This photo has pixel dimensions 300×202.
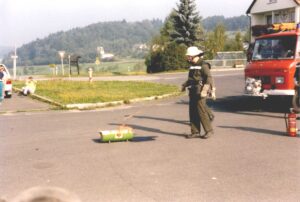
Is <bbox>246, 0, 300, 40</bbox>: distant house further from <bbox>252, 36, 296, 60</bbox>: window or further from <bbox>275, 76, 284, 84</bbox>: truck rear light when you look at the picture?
<bbox>275, 76, 284, 84</bbox>: truck rear light

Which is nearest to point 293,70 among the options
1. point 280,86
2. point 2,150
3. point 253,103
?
point 280,86

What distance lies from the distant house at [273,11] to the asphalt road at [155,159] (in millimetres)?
37836

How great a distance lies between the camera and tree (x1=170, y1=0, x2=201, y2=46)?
1976 inches

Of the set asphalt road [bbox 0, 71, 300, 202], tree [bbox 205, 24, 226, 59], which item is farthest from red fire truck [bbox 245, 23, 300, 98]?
tree [bbox 205, 24, 226, 59]

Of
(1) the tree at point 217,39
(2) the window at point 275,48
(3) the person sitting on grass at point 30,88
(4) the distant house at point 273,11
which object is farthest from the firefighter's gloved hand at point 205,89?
(1) the tree at point 217,39

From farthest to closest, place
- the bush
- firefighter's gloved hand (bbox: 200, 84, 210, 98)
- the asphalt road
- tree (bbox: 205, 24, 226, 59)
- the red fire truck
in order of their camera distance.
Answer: tree (bbox: 205, 24, 226, 59) < the bush < the red fire truck < firefighter's gloved hand (bbox: 200, 84, 210, 98) < the asphalt road

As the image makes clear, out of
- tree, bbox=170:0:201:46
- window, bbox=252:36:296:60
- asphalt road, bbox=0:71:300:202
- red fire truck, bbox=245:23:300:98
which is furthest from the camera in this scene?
tree, bbox=170:0:201:46

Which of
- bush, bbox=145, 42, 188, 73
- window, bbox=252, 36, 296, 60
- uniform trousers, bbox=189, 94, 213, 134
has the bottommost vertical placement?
uniform trousers, bbox=189, 94, 213, 134

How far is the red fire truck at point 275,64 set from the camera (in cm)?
1229

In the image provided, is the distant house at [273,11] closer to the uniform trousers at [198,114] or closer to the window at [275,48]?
the window at [275,48]

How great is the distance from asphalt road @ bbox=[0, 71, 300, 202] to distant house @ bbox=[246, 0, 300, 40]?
124ft

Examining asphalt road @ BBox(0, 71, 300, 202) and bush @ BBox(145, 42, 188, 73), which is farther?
bush @ BBox(145, 42, 188, 73)

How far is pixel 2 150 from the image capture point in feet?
27.1

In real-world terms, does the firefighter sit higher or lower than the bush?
lower
